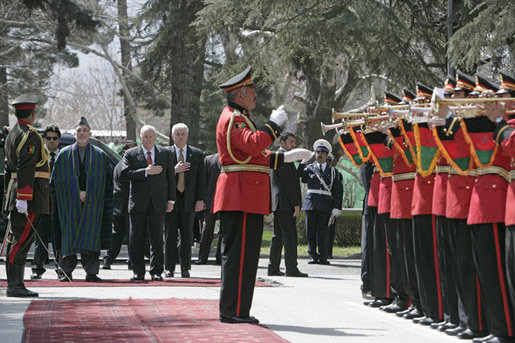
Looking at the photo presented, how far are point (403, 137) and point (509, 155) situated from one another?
2.07m

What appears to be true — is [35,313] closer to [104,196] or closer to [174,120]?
[104,196]

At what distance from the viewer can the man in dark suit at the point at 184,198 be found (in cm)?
1422

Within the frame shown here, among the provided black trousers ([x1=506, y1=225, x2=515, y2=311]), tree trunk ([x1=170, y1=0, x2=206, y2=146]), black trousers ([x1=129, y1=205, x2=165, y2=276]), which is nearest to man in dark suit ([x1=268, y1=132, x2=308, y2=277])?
black trousers ([x1=129, y1=205, x2=165, y2=276])

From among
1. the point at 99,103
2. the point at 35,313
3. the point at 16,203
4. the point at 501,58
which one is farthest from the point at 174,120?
the point at 99,103

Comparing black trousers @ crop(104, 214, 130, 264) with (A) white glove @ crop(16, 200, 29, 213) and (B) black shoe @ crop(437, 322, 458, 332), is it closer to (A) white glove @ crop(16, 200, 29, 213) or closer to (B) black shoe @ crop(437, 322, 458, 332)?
(A) white glove @ crop(16, 200, 29, 213)

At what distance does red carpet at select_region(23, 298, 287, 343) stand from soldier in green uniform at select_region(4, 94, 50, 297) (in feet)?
2.88

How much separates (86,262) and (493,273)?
22.5 feet

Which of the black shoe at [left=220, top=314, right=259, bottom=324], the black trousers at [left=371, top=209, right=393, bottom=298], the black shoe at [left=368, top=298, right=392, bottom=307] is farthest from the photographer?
the black shoe at [left=368, top=298, right=392, bottom=307]

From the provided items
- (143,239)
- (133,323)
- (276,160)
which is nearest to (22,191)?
(143,239)

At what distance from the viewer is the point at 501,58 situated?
1808 centimetres

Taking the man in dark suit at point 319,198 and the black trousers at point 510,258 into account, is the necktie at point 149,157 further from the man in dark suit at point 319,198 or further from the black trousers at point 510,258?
the black trousers at point 510,258

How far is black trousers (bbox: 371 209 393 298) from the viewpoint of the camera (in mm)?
10188

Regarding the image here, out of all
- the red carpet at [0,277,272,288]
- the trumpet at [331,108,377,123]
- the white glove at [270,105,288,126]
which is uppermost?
the trumpet at [331,108,377,123]

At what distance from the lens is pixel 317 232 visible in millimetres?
18438
